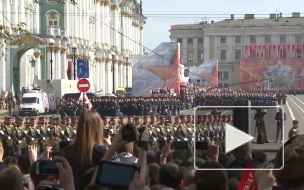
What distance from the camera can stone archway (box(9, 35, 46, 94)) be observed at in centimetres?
5466

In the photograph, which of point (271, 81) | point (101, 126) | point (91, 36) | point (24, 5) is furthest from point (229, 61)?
point (101, 126)

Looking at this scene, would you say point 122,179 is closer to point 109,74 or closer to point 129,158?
point 129,158

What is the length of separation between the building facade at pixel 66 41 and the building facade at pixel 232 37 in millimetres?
53945

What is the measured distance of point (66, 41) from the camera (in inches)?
2458

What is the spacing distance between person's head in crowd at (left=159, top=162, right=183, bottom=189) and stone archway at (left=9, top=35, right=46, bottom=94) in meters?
47.8

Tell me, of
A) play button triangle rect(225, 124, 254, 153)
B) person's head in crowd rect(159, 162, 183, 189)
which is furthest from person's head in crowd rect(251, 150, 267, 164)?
play button triangle rect(225, 124, 254, 153)

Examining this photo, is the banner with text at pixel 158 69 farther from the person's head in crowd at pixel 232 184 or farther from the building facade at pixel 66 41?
the person's head in crowd at pixel 232 184

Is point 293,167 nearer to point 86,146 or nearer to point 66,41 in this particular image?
point 86,146

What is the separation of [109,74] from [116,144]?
7478cm

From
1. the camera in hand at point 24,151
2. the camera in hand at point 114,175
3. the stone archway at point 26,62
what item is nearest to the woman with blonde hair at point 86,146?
the camera in hand at point 24,151

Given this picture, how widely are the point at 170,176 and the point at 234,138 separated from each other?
2.37 m

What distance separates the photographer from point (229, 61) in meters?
149

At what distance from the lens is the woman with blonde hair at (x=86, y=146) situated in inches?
243

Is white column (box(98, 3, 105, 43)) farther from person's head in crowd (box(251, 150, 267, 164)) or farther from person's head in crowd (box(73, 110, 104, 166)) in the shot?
person's head in crowd (box(73, 110, 104, 166))
